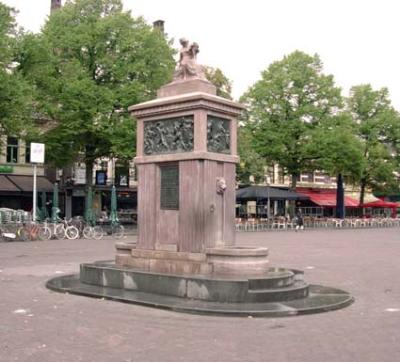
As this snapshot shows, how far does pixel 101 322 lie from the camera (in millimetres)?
8719

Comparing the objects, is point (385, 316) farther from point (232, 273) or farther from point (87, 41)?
point (87, 41)

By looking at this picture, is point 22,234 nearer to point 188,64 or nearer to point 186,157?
point 188,64

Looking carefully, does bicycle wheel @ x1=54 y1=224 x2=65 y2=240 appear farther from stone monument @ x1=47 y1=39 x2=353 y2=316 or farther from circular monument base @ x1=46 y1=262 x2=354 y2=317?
circular monument base @ x1=46 y1=262 x2=354 y2=317

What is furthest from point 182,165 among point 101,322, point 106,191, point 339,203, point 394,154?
point 394,154

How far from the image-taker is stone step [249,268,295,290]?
10.3 metres

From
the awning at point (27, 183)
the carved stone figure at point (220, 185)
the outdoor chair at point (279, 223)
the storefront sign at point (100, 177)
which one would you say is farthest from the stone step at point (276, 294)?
the storefront sign at point (100, 177)

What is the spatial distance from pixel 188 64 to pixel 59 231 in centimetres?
1906

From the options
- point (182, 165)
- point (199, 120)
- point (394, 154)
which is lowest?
point (182, 165)

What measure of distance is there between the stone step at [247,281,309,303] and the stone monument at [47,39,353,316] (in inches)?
0.7

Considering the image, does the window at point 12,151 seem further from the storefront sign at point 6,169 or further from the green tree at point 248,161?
the green tree at point 248,161

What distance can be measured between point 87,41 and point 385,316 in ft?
103

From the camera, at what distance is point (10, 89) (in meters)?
31.8

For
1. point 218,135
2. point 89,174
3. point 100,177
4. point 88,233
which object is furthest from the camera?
Answer: point 100,177

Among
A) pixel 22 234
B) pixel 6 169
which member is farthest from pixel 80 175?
pixel 22 234
